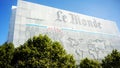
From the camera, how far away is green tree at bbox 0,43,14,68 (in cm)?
1283

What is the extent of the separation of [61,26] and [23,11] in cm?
759

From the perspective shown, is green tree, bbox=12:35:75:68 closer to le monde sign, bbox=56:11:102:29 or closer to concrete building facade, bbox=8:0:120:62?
concrete building facade, bbox=8:0:120:62

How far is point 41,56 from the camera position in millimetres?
12805

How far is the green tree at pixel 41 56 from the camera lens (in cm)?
1243

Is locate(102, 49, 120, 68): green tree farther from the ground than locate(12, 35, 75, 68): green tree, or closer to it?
closer to it

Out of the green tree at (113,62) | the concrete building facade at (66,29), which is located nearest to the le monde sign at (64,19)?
the concrete building facade at (66,29)

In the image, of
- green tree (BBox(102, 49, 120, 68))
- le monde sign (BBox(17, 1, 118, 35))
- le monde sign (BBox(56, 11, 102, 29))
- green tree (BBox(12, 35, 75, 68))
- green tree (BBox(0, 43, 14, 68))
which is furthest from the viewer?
le monde sign (BBox(56, 11, 102, 29))

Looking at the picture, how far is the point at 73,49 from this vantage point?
26047mm

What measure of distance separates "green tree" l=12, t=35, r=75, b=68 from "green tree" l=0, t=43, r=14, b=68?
1.41ft

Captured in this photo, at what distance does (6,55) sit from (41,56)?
3.33 m

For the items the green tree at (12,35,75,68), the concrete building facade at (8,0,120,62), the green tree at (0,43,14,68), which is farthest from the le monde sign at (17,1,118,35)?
the green tree at (12,35,75,68)

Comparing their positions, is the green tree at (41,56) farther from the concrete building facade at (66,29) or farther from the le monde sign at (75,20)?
the le monde sign at (75,20)

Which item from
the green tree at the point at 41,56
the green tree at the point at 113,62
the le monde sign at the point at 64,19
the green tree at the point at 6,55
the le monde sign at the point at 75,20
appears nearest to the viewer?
the green tree at the point at 41,56

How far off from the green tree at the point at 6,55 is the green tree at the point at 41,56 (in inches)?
16.9
